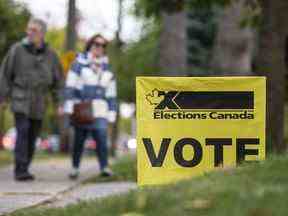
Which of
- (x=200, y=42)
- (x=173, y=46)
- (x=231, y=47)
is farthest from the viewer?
(x=200, y=42)

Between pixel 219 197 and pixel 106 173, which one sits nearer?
pixel 219 197

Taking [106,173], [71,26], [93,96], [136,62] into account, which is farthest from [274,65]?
[136,62]

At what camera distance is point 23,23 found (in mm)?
26578

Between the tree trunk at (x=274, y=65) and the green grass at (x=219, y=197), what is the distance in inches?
271

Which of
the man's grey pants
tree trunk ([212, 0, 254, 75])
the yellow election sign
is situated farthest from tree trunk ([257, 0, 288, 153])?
tree trunk ([212, 0, 254, 75])

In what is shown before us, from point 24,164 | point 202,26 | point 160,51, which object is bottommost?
point 24,164

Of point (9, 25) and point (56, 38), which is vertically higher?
point (56, 38)

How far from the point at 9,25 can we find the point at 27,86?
1302 cm

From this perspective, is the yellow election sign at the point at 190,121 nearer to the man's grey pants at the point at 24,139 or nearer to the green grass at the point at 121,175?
the green grass at the point at 121,175

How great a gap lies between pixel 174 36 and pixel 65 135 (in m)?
10.5

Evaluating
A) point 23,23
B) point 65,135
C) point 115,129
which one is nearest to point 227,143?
point 23,23

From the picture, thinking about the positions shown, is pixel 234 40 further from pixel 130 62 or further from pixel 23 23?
pixel 130 62

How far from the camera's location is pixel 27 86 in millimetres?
13250

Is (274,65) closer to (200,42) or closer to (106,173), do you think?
(106,173)
